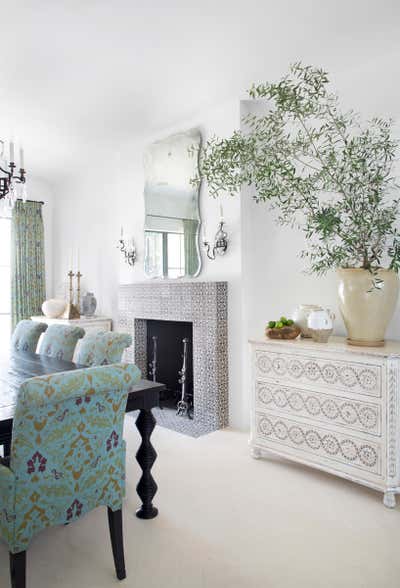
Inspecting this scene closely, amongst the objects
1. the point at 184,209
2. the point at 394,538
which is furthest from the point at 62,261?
the point at 394,538

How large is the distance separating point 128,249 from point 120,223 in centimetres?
37

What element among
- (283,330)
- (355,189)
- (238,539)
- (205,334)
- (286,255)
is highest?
(355,189)

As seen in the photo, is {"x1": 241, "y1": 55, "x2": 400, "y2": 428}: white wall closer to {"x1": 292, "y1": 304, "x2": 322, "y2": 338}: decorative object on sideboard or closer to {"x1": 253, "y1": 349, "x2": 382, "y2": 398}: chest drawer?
{"x1": 292, "y1": 304, "x2": 322, "y2": 338}: decorative object on sideboard

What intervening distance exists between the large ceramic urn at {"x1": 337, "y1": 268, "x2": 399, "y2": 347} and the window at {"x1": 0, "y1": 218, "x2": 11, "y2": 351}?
464 centimetres

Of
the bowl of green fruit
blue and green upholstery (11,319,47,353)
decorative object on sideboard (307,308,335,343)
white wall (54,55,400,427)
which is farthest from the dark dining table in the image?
white wall (54,55,400,427)

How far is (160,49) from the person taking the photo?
9.16ft

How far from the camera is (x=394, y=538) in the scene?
2062 mm

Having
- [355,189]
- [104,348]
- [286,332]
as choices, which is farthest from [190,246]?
[355,189]

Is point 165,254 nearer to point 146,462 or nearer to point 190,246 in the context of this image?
point 190,246

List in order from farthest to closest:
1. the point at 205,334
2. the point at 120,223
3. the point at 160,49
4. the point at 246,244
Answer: the point at 120,223
the point at 205,334
the point at 246,244
the point at 160,49

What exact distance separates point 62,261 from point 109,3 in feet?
13.4

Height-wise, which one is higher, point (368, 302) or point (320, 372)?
point (368, 302)

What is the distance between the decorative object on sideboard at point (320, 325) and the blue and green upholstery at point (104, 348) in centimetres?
122

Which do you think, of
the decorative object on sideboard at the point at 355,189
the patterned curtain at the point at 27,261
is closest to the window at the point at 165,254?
the decorative object on sideboard at the point at 355,189
